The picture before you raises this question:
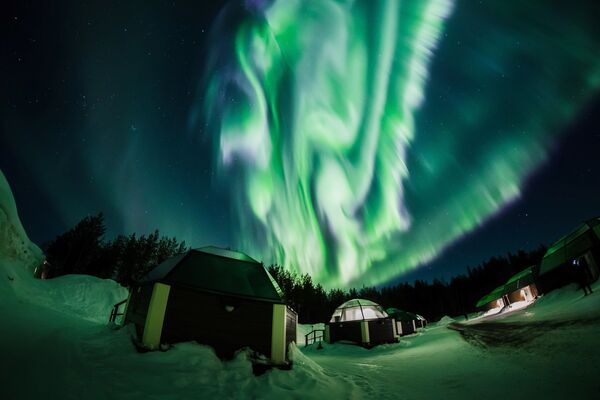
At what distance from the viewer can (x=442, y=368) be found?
1150 cm

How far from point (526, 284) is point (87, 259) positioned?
248 feet

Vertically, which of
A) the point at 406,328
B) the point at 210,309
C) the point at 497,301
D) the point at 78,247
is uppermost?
the point at 78,247

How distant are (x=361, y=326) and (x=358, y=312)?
177cm

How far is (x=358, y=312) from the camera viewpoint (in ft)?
88.3

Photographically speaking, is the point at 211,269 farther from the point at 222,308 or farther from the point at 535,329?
the point at 535,329

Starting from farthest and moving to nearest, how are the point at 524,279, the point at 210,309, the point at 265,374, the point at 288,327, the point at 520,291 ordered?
the point at 520,291, the point at 524,279, the point at 288,327, the point at 210,309, the point at 265,374

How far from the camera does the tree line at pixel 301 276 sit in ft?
167

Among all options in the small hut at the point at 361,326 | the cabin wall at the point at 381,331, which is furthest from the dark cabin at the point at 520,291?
the small hut at the point at 361,326

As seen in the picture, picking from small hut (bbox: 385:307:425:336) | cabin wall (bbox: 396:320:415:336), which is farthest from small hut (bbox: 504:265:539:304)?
cabin wall (bbox: 396:320:415:336)

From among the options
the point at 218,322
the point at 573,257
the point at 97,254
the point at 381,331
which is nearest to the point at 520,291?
the point at 573,257

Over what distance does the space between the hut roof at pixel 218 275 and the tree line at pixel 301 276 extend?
11650 mm

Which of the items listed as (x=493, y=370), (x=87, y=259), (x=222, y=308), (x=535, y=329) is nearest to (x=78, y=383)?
(x=222, y=308)

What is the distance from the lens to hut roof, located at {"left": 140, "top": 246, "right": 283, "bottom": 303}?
11.8 metres

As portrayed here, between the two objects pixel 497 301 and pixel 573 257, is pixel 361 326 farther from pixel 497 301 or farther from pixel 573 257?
pixel 497 301
